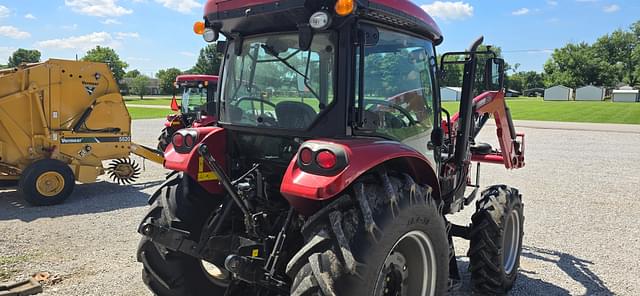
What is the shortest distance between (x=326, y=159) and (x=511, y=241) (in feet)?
9.11

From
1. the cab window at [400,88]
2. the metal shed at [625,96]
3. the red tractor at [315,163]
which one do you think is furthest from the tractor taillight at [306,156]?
the metal shed at [625,96]

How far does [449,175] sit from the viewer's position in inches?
157

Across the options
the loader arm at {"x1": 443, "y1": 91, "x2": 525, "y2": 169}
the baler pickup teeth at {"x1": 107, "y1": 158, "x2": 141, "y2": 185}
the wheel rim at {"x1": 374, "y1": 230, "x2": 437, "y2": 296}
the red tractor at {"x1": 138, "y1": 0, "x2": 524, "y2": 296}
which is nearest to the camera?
the red tractor at {"x1": 138, "y1": 0, "x2": 524, "y2": 296}

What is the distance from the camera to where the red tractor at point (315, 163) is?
7.82 feet

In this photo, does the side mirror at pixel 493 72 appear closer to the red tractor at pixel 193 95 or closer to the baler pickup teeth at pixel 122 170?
the baler pickup teeth at pixel 122 170

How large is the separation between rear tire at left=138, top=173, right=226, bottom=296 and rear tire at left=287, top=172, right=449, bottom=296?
1091 millimetres

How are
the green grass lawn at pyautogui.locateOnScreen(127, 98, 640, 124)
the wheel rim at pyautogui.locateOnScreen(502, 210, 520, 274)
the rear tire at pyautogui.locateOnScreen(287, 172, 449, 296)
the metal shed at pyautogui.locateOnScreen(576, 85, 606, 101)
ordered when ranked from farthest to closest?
the metal shed at pyautogui.locateOnScreen(576, 85, 606, 101)
the green grass lawn at pyautogui.locateOnScreen(127, 98, 640, 124)
the wheel rim at pyautogui.locateOnScreen(502, 210, 520, 274)
the rear tire at pyautogui.locateOnScreen(287, 172, 449, 296)

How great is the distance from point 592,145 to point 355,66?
16200 millimetres

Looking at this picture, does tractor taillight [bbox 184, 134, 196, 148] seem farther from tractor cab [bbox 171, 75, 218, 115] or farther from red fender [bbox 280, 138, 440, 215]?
tractor cab [bbox 171, 75, 218, 115]

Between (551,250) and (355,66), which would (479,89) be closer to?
(355,66)

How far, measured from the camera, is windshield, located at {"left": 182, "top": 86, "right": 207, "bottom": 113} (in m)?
13.0

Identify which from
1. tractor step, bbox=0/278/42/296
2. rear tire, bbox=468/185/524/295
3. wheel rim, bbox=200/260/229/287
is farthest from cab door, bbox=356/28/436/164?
tractor step, bbox=0/278/42/296

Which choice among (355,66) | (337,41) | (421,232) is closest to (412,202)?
(421,232)

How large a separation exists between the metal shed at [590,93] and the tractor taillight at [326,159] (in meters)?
84.7
